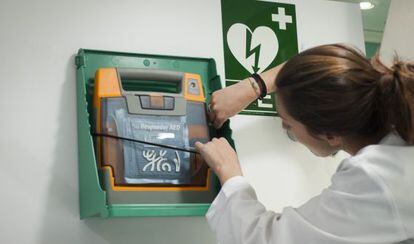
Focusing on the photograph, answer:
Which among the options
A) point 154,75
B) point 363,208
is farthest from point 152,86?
point 363,208

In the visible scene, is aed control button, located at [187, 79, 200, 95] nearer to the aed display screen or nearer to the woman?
the aed display screen

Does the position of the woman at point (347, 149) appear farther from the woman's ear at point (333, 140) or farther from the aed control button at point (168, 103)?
the aed control button at point (168, 103)

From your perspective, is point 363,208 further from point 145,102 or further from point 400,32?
point 400,32

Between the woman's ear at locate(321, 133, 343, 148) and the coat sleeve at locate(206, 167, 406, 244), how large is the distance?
0.30 ft

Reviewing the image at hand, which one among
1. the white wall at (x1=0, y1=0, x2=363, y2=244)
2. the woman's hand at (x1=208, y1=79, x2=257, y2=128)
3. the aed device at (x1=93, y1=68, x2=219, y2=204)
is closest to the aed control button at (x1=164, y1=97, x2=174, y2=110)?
the aed device at (x1=93, y1=68, x2=219, y2=204)

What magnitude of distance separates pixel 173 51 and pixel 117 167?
0.39 metres

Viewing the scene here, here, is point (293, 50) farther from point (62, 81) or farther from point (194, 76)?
point (62, 81)

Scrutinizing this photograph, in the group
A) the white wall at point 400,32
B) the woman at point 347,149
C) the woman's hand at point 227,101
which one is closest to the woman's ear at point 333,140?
the woman at point 347,149

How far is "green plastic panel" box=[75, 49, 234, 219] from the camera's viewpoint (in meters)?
1.08

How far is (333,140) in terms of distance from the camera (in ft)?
3.31

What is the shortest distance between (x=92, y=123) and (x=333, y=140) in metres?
0.50

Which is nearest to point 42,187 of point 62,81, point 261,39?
point 62,81

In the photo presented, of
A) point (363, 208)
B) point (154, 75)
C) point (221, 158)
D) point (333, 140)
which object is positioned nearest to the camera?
point (363, 208)

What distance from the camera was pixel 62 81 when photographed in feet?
4.20
